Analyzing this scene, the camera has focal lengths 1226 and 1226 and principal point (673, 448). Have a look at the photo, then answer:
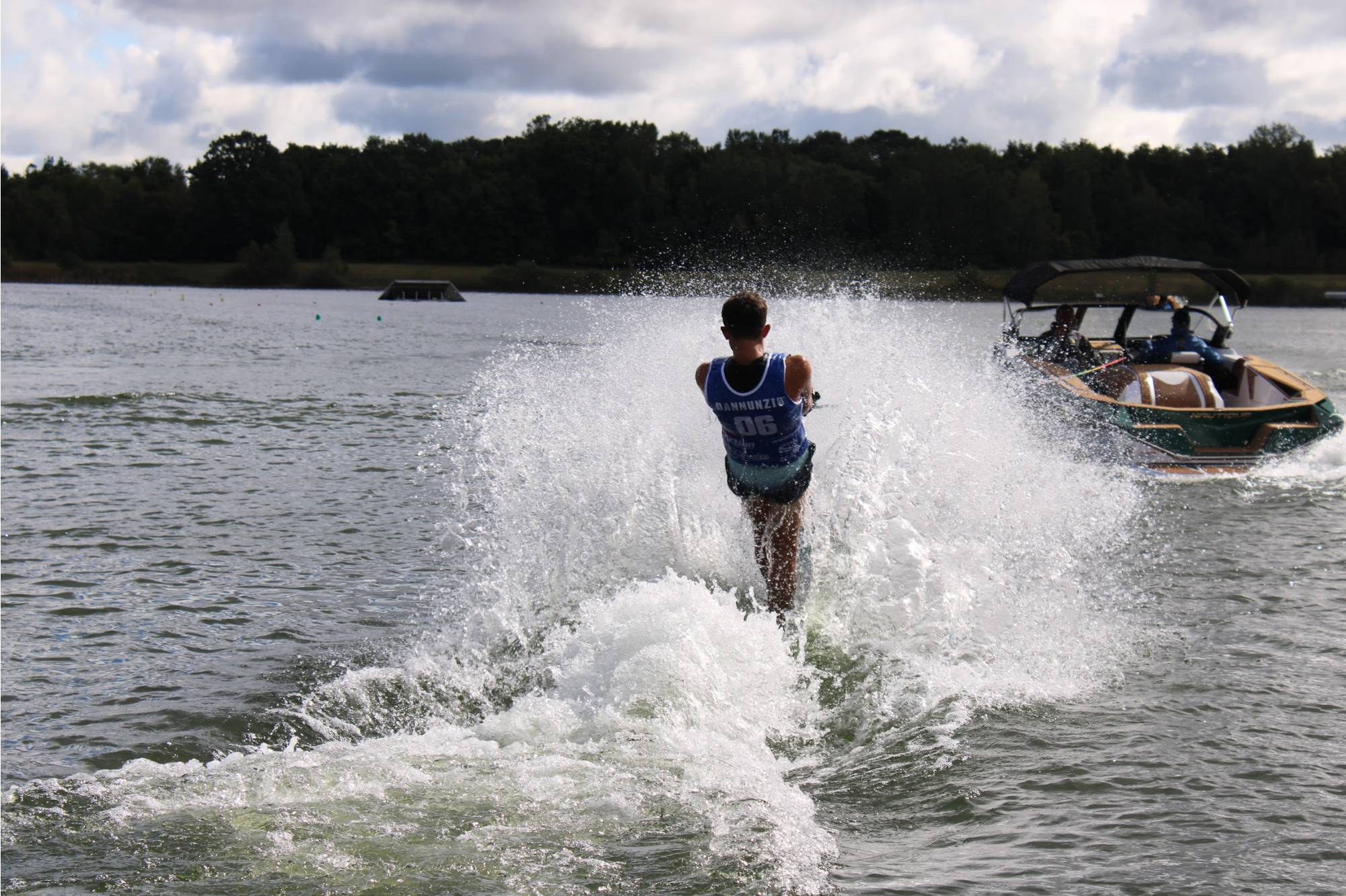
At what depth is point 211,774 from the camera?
5.22m

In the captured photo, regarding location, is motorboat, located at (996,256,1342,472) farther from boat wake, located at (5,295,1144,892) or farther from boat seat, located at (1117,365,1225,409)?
boat wake, located at (5,295,1144,892)

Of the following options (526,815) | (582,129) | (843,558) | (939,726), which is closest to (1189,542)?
(843,558)

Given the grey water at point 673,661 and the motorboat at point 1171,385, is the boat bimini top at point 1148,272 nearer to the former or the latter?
the motorboat at point 1171,385

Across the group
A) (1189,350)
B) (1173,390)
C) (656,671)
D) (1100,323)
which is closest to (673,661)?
(656,671)

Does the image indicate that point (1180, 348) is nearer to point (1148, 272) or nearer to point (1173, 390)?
point (1173, 390)

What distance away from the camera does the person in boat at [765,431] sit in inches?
257

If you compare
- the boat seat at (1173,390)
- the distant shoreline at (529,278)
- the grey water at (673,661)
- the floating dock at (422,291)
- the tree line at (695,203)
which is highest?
the tree line at (695,203)

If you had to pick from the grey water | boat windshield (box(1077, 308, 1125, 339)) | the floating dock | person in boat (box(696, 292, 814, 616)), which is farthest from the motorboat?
the floating dock

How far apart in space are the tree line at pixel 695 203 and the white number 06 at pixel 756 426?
8419cm

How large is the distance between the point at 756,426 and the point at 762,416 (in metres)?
0.09

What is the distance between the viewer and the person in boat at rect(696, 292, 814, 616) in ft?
21.4

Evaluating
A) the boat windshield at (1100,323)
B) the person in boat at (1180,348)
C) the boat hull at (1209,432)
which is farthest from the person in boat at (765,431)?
the boat windshield at (1100,323)

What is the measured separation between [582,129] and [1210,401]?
118 meters

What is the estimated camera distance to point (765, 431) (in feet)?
22.2
